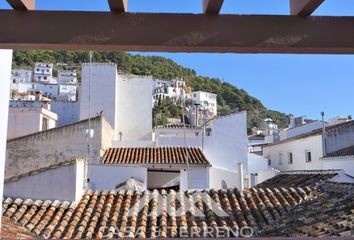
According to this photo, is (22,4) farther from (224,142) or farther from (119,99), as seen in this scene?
(119,99)

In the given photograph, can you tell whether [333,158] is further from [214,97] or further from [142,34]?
[214,97]

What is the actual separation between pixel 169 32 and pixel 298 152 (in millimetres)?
23432

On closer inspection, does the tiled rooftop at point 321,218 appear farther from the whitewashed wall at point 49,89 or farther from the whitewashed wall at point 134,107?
the whitewashed wall at point 49,89

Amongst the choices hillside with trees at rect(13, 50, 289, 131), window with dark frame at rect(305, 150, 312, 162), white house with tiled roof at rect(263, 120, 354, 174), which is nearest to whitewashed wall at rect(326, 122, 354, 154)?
white house with tiled roof at rect(263, 120, 354, 174)

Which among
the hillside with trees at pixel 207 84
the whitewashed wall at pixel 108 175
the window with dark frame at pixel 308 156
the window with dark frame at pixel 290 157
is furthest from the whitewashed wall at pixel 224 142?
the hillside with trees at pixel 207 84

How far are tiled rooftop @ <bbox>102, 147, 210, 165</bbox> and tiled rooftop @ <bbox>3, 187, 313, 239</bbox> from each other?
5.80 meters

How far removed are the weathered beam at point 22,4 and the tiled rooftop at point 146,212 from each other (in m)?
5.01

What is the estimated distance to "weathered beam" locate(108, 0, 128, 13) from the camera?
2.35m

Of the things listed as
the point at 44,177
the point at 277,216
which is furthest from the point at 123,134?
the point at 277,216

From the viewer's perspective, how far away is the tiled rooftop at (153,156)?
1566 cm

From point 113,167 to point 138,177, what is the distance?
3.05ft

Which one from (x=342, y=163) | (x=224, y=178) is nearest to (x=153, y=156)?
(x=224, y=178)

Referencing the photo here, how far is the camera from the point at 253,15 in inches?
99.7

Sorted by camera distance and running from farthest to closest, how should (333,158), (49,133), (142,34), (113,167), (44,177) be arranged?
(333,158)
(49,133)
(113,167)
(44,177)
(142,34)
